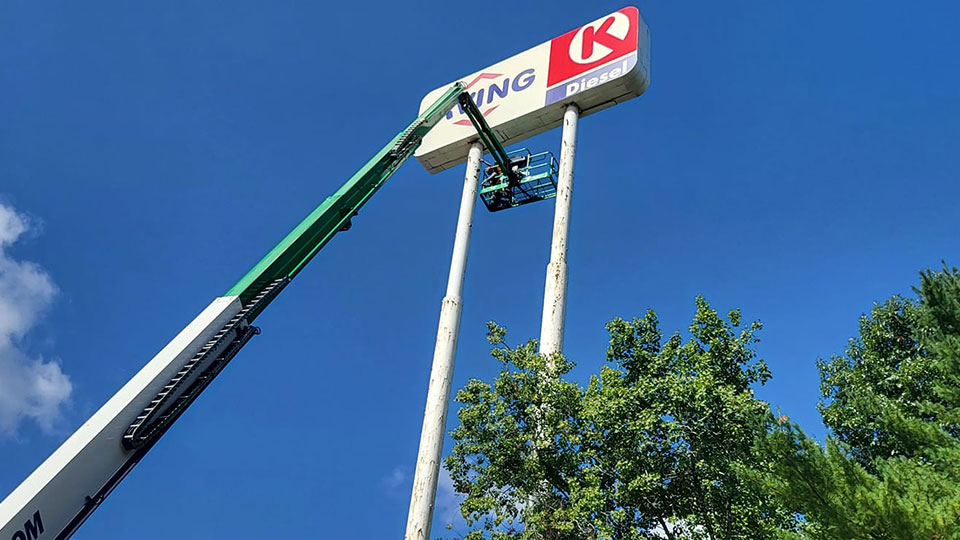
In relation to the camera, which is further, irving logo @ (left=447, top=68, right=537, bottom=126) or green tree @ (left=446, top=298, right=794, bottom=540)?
irving logo @ (left=447, top=68, right=537, bottom=126)

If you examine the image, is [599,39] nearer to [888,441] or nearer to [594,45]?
[594,45]

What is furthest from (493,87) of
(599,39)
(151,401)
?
(151,401)

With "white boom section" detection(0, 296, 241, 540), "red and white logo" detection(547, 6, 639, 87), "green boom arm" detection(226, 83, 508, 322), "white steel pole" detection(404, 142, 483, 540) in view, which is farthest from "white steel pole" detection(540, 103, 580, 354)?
"white boom section" detection(0, 296, 241, 540)

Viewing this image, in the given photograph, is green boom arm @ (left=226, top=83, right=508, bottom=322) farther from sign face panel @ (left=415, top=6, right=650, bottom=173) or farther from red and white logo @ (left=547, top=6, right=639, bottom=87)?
red and white logo @ (left=547, top=6, right=639, bottom=87)

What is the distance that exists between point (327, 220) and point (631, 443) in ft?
18.8

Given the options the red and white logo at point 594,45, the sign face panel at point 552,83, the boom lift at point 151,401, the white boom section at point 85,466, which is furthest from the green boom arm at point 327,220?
the red and white logo at point 594,45

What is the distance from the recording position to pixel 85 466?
607 centimetres

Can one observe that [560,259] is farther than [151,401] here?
Yes

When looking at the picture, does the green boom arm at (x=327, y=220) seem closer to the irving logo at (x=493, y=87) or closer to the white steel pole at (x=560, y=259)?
the white steel pole at (x=560, y=259)

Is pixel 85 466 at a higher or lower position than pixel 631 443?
lower

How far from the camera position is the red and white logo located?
54.3ft

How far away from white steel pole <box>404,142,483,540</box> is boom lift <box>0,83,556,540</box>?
4365mm

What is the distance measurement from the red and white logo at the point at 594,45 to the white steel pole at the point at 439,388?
378cm

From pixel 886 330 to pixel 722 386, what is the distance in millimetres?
10321
